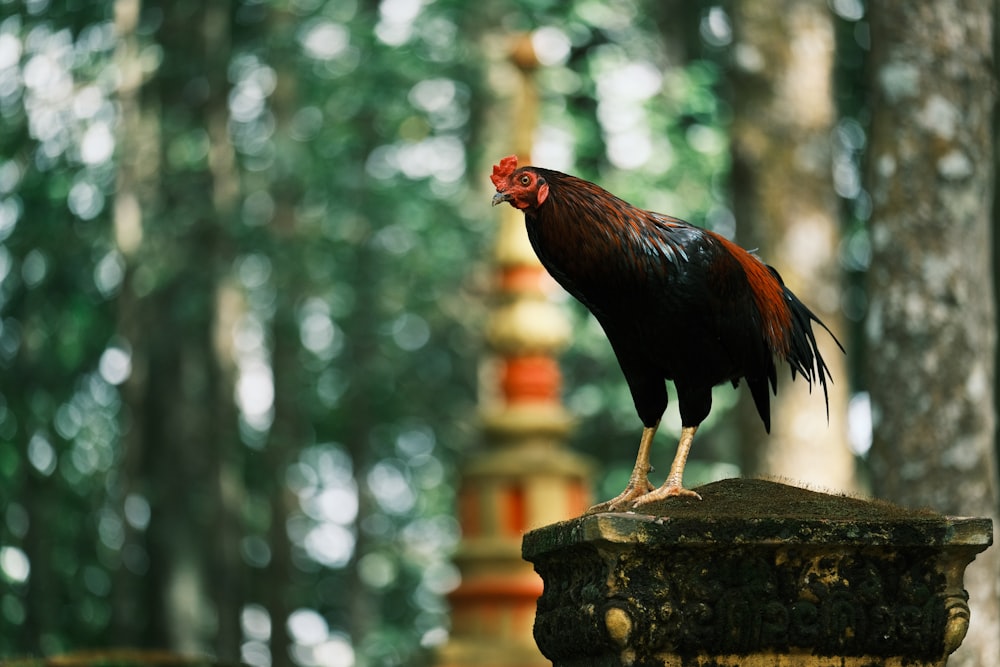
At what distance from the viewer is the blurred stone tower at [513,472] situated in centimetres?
1956

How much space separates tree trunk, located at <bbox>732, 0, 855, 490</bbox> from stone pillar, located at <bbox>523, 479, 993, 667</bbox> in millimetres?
5834

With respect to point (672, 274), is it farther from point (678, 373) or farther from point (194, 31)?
point (194, 31)

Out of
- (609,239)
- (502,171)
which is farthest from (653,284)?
(502,171)

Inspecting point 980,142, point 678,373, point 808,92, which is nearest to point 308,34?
point 808,92

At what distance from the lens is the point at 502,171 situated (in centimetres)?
673

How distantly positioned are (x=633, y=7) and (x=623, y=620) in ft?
63.5

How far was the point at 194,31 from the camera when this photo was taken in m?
26.3

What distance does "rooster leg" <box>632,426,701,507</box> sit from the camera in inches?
262

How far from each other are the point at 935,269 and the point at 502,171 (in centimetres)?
410

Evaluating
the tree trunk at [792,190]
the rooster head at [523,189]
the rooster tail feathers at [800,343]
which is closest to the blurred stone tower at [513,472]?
the tree trunk at [792,190]

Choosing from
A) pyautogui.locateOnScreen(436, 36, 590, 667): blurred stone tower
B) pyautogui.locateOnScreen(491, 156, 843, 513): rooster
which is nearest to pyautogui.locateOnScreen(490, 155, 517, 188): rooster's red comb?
pyautogui.locateOnScreen(491, 156, 843, 513): rooster

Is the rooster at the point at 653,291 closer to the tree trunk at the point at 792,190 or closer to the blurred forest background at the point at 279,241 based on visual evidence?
the tree trunk at the point at 792,190

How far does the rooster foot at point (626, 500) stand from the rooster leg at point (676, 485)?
0.04 metres

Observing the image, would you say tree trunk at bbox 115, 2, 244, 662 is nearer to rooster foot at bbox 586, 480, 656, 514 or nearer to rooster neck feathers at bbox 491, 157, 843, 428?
rooster foot at bbox 586, 480, 656, 514
